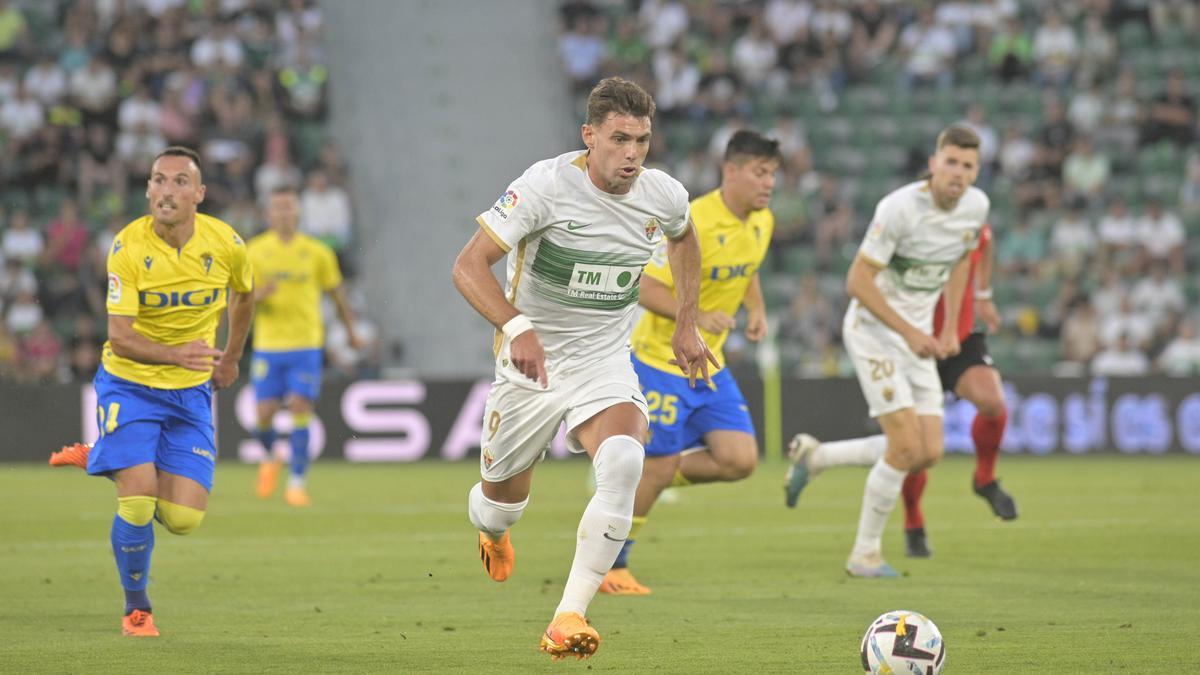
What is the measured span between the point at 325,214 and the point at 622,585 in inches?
563

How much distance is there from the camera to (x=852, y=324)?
35.3ft

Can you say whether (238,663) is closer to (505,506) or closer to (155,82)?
(505,506)

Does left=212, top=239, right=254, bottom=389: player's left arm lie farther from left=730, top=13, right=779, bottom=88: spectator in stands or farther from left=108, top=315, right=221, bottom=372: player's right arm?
left=730, top=13, right=779, bottom=88: spectator in stands

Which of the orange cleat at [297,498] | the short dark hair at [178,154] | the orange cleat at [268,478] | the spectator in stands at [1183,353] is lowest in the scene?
the orange cleat at [268,478]

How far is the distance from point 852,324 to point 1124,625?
3284mm

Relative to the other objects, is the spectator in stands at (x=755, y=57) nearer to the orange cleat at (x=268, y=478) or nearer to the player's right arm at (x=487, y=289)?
the orange cleat at (x=268, y=478)

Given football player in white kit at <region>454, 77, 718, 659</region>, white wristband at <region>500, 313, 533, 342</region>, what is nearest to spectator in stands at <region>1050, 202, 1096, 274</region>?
football player in white kit at <region>454, 77, 718, 659</region>

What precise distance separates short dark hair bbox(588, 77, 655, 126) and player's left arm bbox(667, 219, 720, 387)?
80cm

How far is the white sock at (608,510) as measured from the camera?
6.90 m

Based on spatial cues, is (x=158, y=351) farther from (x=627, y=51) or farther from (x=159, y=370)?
(x=627, y=51)

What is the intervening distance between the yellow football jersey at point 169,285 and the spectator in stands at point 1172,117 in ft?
62.6

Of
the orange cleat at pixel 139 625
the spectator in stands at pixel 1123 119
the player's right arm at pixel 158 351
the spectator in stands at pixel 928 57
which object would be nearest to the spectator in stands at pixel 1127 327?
the spectator in stands at pixel 1123 119

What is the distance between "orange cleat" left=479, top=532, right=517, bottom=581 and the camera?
27.2 ft

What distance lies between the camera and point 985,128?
24.9 meters
